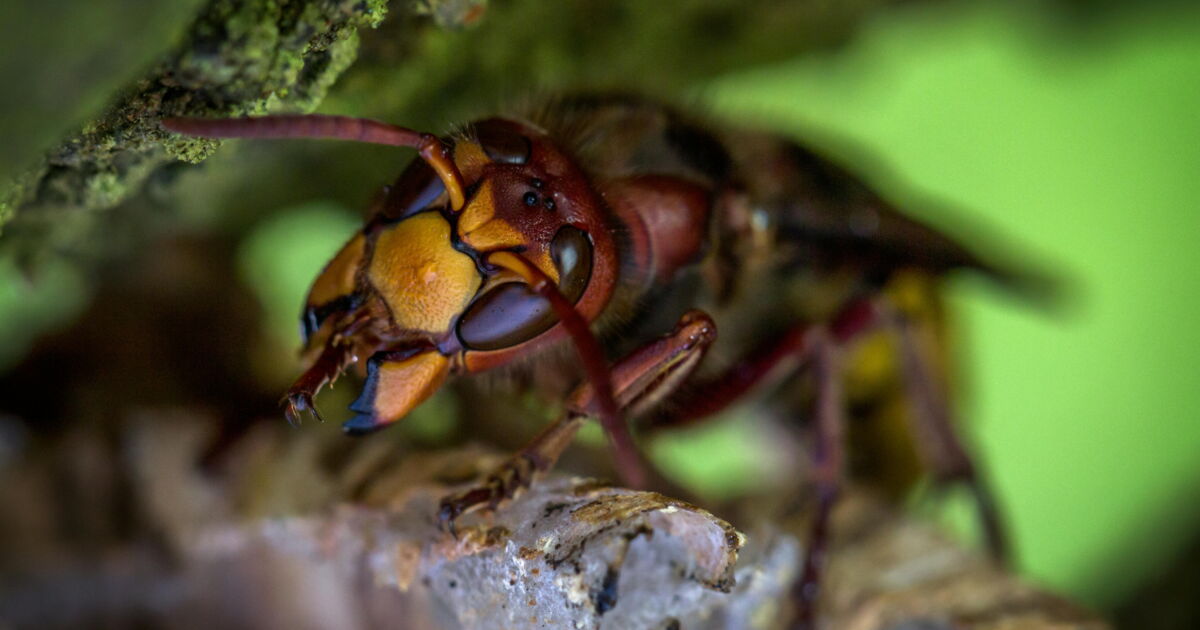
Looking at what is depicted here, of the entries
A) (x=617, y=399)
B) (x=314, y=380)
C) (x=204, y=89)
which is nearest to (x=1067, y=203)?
(x=617, y=399)

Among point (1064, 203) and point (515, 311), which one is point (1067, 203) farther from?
point (515, 311)

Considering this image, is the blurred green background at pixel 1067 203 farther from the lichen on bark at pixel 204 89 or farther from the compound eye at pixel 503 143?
the lichen on bark at pixel 204 89

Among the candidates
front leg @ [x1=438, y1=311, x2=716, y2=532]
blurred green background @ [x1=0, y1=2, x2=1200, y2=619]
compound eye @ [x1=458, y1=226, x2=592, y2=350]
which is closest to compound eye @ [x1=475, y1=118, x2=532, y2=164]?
compound eye @ [x1=458, y1=226, x2=592, y2=350]

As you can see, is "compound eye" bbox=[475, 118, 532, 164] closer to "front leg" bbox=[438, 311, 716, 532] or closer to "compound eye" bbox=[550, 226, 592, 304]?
"compound eye" bbox=[550, 226, 592, 304]

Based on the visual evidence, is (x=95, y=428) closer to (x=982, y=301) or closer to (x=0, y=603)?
(x=0, y=603)

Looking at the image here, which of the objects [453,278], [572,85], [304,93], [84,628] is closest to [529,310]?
[453,278]

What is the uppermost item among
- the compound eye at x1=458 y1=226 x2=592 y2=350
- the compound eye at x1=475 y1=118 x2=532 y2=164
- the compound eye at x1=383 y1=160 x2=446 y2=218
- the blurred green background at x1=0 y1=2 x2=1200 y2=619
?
the compound eye at x1=475 y1=118 x2=532 y2=164

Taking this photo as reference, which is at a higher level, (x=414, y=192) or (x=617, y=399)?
(x=414, y=192)
